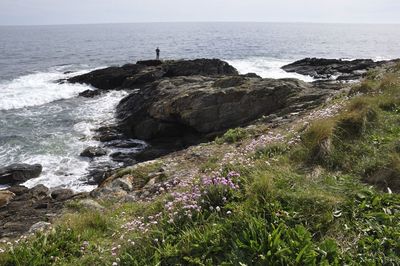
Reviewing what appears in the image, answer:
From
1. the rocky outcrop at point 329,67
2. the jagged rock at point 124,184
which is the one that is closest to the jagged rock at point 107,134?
the jagged rock at point 124,184

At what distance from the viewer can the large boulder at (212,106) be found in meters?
17.7

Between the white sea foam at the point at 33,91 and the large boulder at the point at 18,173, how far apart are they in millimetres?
15977

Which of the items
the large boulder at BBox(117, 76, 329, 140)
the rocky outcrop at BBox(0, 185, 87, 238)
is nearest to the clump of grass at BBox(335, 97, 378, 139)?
the rocky outcrop at BBox(0, 185, 87, 238)

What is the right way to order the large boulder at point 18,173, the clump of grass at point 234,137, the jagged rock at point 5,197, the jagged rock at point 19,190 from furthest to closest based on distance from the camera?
1. the large boulder at point 18,173
2. the jagged rock at point 19,190
3. the jagged rock at point 5,197
4. the clump of grass at point 234,137

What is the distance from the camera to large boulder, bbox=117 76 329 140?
1766 centimetres

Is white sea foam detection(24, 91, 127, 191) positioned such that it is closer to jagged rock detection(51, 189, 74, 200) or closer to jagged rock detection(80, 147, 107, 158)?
jagged rock detection(80, 147, 107, 158)

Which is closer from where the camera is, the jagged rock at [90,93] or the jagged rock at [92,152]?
the jagged rock at [92,152]

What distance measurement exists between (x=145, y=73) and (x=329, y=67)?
74.6ft

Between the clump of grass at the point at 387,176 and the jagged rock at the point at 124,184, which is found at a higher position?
the clump of grass at the point at 387,176

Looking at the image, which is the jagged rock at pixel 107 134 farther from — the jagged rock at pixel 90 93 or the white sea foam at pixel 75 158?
the jagged rock at pixel 90 93

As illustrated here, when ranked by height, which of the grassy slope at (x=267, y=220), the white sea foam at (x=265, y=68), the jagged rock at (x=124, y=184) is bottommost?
the jagged rock at (x=124, y=184)

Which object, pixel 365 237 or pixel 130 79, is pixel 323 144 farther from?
pixel 130 79

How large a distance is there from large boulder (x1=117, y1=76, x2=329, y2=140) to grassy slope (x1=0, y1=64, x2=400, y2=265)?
10.3m

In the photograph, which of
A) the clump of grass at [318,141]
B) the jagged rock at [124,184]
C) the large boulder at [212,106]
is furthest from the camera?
the large boulder at [212,106]
